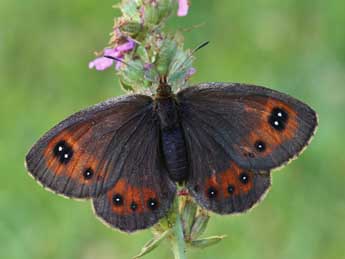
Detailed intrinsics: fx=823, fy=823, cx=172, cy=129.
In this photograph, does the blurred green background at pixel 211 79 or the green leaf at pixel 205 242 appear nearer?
the green leaf at pixel 205 242

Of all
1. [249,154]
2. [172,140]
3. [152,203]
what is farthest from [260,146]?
[152,203]

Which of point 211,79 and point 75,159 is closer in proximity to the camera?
point 75,159

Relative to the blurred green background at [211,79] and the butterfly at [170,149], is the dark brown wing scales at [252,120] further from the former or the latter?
the blurred green background at [211,79]

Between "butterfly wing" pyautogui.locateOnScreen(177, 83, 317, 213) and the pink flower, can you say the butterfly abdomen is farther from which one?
the pink flower

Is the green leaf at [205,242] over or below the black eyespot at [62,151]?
below

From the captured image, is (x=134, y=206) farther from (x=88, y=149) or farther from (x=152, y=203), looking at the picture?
(x=88, y=149)

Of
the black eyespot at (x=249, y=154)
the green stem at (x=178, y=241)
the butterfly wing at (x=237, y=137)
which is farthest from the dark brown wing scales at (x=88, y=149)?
the black eyespot at (x=249, y=154)
